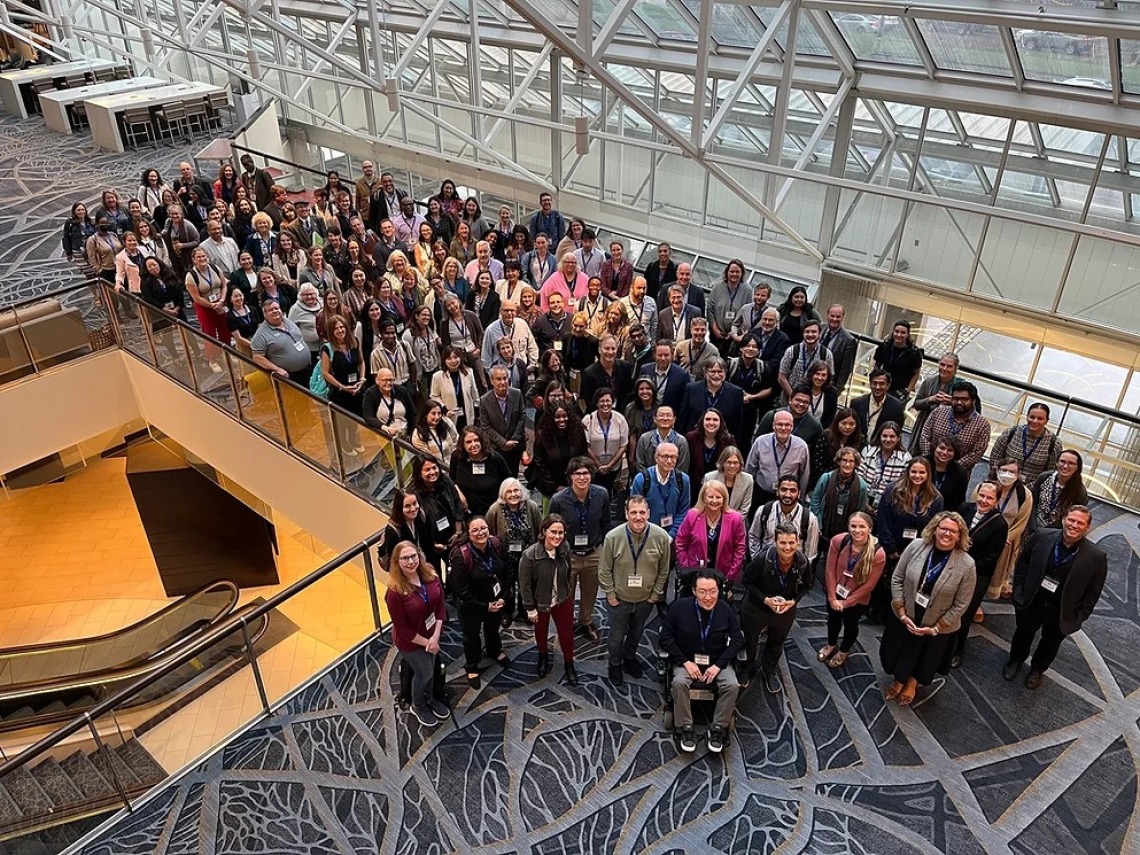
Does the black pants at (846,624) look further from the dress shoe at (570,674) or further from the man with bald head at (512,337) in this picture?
the man with bald head at (512,337)

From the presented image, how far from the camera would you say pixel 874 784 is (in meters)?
5.73

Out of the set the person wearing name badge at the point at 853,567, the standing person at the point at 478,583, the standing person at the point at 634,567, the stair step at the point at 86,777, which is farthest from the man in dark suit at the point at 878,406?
the stair step at the point at 86,777

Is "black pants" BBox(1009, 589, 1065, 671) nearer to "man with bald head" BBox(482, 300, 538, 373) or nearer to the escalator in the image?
"man with bald head" BBox(482, 300, 538, 373)

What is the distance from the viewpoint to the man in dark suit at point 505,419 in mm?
7418

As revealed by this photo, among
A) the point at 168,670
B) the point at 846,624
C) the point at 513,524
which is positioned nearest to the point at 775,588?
the point at 846,624

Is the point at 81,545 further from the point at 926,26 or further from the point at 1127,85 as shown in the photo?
the point at 1127,85

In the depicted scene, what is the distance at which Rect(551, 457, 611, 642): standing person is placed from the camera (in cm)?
627

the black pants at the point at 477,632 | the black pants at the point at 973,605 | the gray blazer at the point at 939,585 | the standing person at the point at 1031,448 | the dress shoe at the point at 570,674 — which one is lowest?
the dress shoe at the point at 570,674

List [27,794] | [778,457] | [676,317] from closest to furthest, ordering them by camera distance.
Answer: [27,794]
[778,457]
[676,317]

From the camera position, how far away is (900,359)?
8.02 meters

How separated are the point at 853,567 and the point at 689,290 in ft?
13.4

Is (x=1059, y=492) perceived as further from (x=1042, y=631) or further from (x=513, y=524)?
(x=513, y=524)

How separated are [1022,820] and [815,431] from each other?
10.2 feet

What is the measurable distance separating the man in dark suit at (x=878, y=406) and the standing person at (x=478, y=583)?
3.40m
